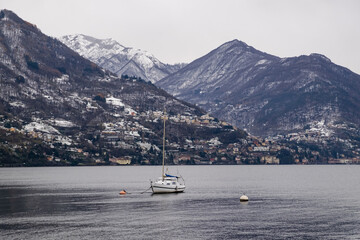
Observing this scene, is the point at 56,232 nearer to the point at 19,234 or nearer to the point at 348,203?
the point at 19,234

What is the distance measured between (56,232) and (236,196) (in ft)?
269

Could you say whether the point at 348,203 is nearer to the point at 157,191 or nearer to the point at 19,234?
the point at 157,191

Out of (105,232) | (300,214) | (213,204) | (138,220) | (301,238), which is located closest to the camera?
(301,238)

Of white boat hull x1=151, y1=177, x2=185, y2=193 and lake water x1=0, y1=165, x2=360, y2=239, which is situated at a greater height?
white boat hull x1=151, y1=177, x2=185, y2=193

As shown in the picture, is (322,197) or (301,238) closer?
(301,238)

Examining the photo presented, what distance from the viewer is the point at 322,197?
529 feet

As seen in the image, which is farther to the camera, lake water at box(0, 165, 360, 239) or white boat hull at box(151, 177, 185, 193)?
white boat hull at box(151, 177, 185, 193)

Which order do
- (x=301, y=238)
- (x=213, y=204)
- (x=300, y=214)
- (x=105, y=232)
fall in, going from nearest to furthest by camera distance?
(x=301, y=238)
(x=105, y=232)
(x=300, y=214)
(x=213, y=204)

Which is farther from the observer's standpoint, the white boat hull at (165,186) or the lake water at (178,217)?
the white boat hull at (165,186)

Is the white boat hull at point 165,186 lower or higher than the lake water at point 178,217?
higher

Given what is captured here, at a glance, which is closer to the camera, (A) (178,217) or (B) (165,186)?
(A) (178,217)

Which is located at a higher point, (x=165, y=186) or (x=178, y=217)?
(x=165, y=186)

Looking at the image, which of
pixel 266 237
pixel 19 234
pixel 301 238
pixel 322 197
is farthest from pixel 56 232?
pixel 322 197

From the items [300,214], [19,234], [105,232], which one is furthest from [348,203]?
[19,234]
